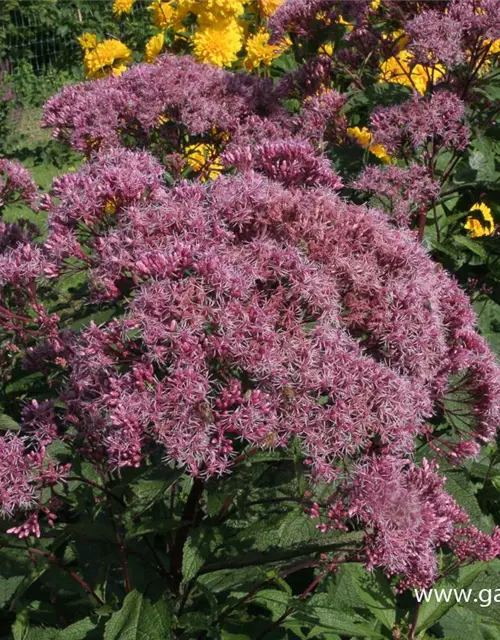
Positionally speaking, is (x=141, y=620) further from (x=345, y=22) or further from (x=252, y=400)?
(x=345, y=22)

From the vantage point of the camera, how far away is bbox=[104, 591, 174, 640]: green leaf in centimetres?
213

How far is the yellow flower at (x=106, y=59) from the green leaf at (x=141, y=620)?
13.9ft

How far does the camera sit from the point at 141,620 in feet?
7.18

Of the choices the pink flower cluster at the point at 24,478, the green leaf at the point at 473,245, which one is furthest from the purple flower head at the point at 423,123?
the pink flower cluster at the point at 24,478

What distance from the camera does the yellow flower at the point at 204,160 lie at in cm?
353

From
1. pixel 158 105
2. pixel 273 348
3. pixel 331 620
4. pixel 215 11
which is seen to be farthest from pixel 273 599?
pixel 215 11

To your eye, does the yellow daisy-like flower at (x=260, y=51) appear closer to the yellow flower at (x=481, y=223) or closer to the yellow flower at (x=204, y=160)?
the yellow flower at (x=204, y=160)

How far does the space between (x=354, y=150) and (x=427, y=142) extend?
1.15 ft

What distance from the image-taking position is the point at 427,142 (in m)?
3.34

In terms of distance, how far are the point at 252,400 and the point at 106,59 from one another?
4.34 m

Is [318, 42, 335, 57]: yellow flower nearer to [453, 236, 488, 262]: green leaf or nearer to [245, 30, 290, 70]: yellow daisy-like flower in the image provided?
[245, 30, 290, 70]: yellow daisy-like flower

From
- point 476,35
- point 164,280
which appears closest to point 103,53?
point 476,35

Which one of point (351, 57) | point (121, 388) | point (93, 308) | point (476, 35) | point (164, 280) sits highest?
point (476, 35)

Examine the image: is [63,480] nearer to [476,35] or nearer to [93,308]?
[93,308]
